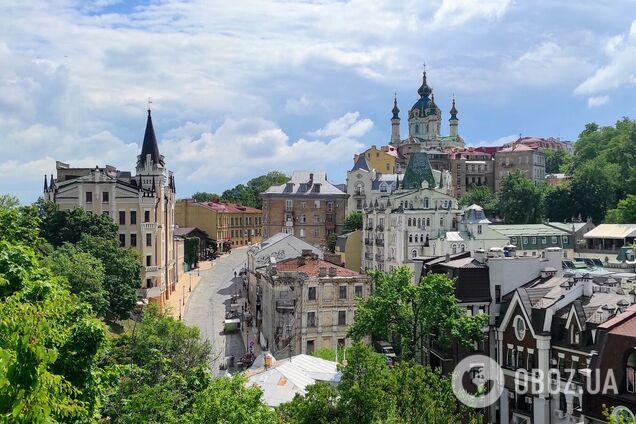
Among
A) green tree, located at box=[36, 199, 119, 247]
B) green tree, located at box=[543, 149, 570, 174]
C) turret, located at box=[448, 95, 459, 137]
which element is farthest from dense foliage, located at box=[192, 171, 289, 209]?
green tree, located at box=[36, 199, 119, 247]

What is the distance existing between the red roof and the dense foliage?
103000 mm

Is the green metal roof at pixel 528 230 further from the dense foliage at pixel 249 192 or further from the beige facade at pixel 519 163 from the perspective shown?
the dense foliage at pixel 249 192

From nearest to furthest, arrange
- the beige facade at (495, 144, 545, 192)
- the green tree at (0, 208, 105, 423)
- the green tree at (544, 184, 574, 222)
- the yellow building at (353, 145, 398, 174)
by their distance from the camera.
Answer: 1. the green tree at (0, 208, 105, 423)
2. the green tree at (544, 184, 574, 222)
3. the yellow building at (353, 145, 398, 174)
4. the beige facade at (495, 144, 545, 192)

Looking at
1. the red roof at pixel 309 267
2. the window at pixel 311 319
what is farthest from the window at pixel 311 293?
the red roof at pixel 309 267

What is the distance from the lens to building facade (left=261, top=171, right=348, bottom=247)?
10344 cm

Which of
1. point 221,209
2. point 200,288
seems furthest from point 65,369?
point 221,209

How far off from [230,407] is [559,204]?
96.4 metres

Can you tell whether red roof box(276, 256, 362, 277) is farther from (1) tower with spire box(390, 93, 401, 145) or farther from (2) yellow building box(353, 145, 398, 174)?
(1) tower with spire box(390, 93, 401, 145)

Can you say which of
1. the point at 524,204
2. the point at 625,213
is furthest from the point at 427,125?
the point at 625,213

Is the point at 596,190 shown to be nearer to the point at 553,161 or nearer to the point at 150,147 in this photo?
the point at 553,161

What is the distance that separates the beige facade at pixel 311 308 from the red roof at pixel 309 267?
1.04 ft

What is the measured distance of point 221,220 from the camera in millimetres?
124125

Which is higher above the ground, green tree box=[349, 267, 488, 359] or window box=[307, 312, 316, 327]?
green tree box=[349, 267, 488, 359]

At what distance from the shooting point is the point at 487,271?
126ft
